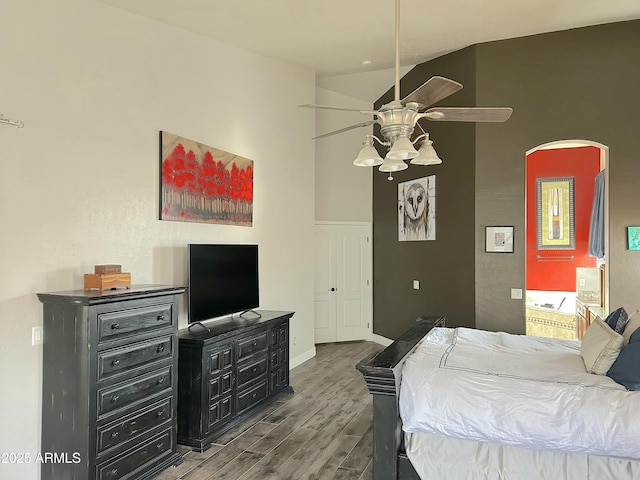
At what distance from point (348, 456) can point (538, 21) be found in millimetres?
4468

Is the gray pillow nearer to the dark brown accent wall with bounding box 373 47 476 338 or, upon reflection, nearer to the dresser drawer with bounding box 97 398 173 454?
the dark brown accent wall with bounding box 373 47 476 338

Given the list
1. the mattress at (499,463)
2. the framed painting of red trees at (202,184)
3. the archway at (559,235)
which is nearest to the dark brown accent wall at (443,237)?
the archway at (559,235)

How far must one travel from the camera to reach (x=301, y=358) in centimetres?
609

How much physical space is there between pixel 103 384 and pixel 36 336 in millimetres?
581

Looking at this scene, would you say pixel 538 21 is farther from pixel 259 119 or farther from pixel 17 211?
pixel 17 211

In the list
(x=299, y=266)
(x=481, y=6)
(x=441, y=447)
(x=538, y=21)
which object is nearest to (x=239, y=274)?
(x=299, y=266)

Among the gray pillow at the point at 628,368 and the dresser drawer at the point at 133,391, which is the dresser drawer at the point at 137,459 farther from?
the gray pillow at the point at 628,368

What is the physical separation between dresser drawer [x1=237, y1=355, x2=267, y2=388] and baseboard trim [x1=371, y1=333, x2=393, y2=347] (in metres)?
3.11

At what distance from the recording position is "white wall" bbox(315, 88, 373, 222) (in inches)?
281

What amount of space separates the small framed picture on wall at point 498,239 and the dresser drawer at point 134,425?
3681 millimetres

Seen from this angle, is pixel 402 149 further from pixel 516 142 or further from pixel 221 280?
pixel 516 142

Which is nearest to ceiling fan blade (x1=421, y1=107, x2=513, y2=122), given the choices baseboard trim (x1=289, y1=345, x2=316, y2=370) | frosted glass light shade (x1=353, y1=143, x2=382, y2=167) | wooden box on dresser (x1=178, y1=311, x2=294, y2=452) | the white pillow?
frosted glass light shade (x1=353, y1=143, x2=382, y2=167)

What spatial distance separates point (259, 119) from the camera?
5312 millimetres

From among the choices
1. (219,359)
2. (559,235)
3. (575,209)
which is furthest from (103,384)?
(575,209)
